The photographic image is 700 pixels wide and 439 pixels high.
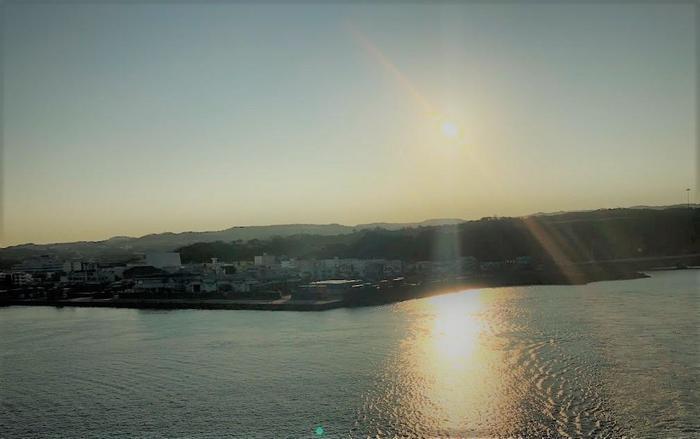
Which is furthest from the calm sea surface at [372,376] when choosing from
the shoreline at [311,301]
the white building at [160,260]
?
the white building at [160,260]

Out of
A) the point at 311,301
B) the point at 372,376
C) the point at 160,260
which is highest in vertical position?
the point at 160,260

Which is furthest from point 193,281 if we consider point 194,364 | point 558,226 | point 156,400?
point 558,226

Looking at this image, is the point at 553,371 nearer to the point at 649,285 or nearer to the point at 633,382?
the point at 633,382

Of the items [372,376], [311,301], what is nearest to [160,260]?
[311,301]

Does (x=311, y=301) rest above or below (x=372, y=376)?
above

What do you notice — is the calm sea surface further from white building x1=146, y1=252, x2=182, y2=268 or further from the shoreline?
white building x1=146, y1=252, x2=182, y2=268

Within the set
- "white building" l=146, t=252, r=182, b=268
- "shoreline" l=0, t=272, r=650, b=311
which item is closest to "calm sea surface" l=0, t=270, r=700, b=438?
"shoreline" l=0, t=272, r=650, b=311

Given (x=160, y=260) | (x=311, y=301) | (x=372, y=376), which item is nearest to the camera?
(x=372, y=376)

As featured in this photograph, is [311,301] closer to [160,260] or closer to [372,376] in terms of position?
[372,376]

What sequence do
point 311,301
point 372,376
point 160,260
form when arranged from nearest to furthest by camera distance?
point 372,376
point 311,301
point 160,260
